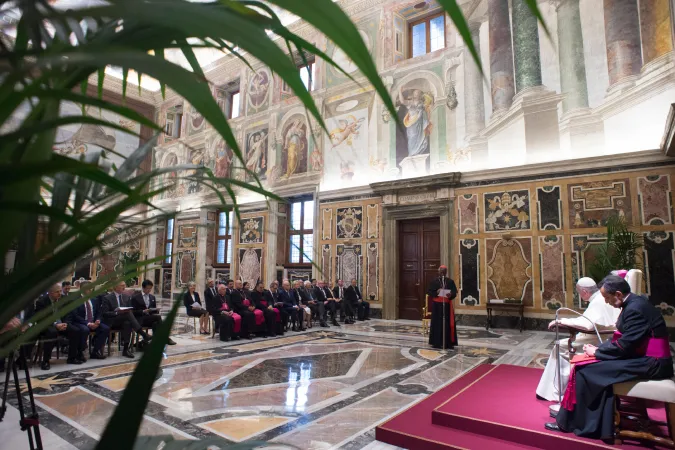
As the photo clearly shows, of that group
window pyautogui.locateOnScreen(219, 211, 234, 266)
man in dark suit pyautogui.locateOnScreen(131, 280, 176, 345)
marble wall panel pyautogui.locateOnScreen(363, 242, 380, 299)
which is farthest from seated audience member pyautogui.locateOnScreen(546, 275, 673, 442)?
window pyautogui.locateOnScreen(219, 211, 234, 266)

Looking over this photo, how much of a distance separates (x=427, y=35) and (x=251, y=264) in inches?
393

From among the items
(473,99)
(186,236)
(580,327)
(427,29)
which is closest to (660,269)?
(473,99)

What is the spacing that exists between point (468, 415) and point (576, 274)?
7.14 metres

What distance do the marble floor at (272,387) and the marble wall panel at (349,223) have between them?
16.5ft

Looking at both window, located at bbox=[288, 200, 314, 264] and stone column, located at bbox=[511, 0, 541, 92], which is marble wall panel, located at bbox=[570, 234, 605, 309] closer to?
stone column, located at bbox=[511, 0, 541, 92]

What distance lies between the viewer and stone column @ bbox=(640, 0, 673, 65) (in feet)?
28.0

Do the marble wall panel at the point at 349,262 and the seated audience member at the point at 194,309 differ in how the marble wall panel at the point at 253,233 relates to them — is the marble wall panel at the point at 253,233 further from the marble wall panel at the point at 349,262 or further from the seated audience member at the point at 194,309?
the seated audience member at the point at 194,309

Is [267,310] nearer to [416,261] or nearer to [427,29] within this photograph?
[416,261]

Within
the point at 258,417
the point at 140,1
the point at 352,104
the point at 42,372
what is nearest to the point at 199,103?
the point at 140,1

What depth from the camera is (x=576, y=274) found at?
9.41 metres

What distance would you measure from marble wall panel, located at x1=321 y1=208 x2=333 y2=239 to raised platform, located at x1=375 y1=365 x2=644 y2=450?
9092mm

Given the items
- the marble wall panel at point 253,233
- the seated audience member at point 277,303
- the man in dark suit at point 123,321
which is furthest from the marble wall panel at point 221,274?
the man in dark suit at point 123,321

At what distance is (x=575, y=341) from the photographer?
4.23 meters

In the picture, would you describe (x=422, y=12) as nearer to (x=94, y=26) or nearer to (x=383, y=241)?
(x=383, y=241)
